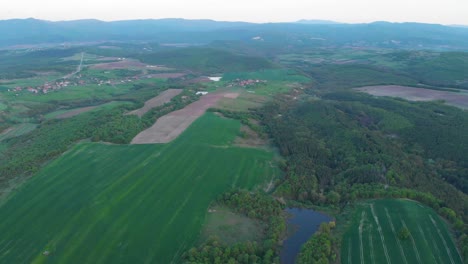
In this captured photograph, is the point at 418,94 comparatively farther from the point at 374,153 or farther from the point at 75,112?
the point at 75,112

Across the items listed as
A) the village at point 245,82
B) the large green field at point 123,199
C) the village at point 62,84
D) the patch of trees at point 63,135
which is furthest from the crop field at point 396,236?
the village at point 62,84

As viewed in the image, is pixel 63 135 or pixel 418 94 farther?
pixel 418 94

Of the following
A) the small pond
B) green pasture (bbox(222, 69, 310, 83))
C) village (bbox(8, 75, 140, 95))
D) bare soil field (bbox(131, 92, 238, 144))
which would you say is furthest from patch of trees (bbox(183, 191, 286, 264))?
village (bbox(8, 75, 140, 95))

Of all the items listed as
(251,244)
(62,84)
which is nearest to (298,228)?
(251,244)

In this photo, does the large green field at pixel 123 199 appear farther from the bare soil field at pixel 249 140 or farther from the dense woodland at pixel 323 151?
the dense woodland at pixel 323 151

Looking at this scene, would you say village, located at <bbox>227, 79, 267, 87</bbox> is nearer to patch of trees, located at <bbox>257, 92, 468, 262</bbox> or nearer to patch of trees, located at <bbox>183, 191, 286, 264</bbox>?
patch of trees, located at <bbox>257, 92, 468, 262</bbox>

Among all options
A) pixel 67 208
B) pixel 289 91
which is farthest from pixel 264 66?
pixel 67 208
